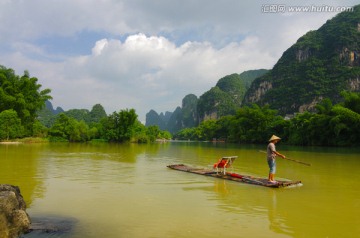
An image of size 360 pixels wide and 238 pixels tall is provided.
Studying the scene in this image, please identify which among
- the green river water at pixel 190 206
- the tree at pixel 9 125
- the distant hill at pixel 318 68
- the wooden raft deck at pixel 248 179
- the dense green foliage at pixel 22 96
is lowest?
the green river water at pixel 190 206

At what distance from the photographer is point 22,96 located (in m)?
53.5

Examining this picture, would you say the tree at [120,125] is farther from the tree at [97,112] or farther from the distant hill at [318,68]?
the tree at [97,112]

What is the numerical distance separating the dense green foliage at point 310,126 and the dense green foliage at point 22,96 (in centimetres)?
4388

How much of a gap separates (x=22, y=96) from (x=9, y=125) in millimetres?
7825

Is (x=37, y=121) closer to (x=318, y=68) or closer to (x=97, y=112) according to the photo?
(x=97, y=112)

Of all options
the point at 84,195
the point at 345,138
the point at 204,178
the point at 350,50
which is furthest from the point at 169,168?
the point at 350,50

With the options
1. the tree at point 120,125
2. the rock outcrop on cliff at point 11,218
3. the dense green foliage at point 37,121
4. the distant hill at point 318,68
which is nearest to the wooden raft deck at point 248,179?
the rock outcrop on cliff at point 11,218

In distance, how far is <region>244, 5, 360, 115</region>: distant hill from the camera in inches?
3878

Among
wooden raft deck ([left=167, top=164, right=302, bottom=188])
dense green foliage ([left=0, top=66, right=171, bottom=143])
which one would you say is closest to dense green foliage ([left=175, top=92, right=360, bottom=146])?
dense green foliage ([left=0, top=66, right=171, bottom=143])

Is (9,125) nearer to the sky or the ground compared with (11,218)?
nearer to the sky

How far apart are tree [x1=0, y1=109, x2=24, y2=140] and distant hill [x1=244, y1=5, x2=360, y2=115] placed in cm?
8366

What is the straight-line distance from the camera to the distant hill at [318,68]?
98500 mm

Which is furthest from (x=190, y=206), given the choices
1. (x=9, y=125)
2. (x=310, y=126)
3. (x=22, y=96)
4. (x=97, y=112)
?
(x=97, y=112)

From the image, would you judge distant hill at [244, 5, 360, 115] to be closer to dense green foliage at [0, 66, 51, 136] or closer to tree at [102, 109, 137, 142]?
tree at [102, 109, 137, 142]
